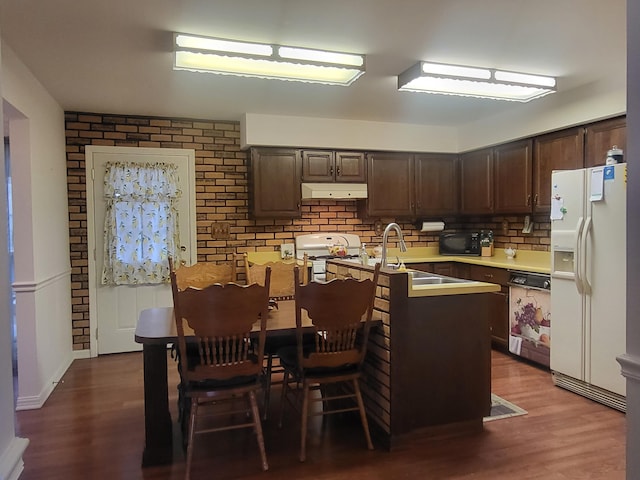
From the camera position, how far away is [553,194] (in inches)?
144

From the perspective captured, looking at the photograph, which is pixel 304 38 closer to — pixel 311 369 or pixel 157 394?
pixel 311 369

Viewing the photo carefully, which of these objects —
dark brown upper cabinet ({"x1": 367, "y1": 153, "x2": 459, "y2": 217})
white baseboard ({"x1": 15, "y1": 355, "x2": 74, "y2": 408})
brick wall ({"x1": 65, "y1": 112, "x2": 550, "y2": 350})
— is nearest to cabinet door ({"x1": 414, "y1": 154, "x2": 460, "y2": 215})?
dark brown upper cabinet ({"x1": 367, "y1": 153, "x2": 459, "y2": 217})

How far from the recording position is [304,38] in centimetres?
271

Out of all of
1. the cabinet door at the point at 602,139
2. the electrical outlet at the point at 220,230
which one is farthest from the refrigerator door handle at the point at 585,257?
the electrical outlet at the point at 220,230

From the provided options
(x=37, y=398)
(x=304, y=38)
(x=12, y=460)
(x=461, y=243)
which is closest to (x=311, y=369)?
(x=12, y=460)

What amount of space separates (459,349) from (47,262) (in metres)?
3.16

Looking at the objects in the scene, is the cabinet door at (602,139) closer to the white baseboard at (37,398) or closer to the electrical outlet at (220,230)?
the electrical outlet at (220,230)

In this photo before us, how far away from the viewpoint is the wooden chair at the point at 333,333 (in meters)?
2.41

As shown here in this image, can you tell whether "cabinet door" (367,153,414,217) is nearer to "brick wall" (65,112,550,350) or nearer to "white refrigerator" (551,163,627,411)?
"brick wall" (65,112,550,350)

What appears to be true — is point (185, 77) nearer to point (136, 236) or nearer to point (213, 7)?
point (213, 7)

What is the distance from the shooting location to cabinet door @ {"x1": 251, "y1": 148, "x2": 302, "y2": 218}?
4723 mm

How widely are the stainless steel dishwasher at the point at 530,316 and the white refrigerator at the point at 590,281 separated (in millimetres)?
249

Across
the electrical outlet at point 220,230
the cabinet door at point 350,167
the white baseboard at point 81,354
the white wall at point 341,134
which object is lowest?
the white baseboard at point 81,354

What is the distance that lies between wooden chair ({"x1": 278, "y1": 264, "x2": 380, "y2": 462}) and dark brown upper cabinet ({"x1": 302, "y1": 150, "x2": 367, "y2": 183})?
250 cm
